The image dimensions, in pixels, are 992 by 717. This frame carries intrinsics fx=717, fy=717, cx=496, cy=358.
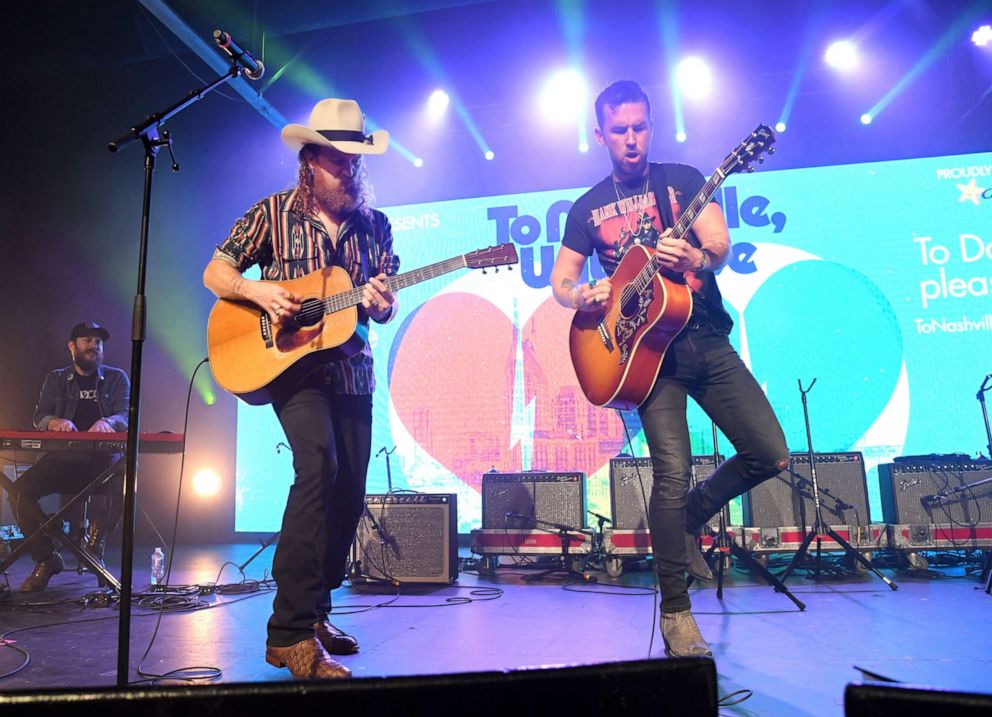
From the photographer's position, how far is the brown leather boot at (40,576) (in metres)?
5.13

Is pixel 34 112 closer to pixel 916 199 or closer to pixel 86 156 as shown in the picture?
pixel 86 156

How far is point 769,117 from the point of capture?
8.09 m

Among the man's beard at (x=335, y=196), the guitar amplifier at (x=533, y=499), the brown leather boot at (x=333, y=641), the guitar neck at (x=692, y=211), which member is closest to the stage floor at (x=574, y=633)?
the brown leather boot at (x=333, y=641)

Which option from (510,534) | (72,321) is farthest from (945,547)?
(72,321)

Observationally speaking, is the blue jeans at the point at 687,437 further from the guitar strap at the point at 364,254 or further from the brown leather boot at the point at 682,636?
the guitar strap at the point at 364,254

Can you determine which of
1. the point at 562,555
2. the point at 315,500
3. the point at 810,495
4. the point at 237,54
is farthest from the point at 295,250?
the point at 810,495

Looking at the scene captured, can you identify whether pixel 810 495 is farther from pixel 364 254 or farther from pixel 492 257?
pixel 364 254

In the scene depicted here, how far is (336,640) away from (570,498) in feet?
11.0

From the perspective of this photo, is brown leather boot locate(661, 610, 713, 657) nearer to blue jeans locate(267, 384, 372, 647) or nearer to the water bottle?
blue jeans locate(267, 384, 372, 647)

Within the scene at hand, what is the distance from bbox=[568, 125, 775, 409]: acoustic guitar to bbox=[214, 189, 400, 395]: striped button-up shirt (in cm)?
102

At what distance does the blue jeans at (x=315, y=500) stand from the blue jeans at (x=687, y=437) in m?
1.20

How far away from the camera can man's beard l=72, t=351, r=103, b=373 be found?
20.2 feet

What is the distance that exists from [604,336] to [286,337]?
1.35 meters

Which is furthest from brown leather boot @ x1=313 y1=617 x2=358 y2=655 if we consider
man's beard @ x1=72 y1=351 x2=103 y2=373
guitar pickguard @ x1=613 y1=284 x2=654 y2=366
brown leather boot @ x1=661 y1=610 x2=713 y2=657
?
man's beard @ x1=72 y1=351 x2=103 y2=373
